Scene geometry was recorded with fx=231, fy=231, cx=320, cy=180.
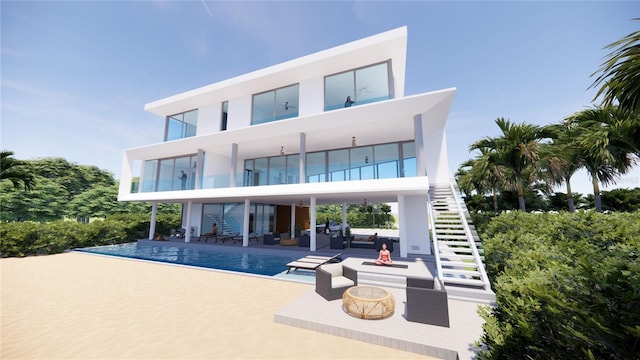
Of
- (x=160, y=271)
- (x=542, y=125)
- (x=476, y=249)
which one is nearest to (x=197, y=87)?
(x=160, y=271)

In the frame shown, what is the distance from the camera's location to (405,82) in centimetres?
1812

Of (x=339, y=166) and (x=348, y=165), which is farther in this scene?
(x=339, y=166)

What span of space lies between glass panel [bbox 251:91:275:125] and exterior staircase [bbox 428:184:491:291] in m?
12.5

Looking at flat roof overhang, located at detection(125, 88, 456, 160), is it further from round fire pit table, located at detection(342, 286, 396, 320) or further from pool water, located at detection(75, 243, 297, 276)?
round fire pit table, located at detection(342, 286, 396, 320)

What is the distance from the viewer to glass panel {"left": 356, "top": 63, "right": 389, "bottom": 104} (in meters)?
14.1

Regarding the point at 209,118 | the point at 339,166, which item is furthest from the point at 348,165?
the point at 209,118

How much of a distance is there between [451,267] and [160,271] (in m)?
12.8

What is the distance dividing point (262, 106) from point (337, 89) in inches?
234

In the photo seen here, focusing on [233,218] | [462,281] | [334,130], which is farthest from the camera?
[233,218]

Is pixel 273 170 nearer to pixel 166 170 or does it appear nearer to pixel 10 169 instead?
pixel 166 170

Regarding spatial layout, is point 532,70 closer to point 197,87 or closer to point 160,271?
point 160,271

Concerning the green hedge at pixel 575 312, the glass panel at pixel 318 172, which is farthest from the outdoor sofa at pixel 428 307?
the glass panel at pixel 318 172

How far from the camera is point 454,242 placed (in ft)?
30.8

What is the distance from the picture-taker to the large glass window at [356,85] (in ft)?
46.2
